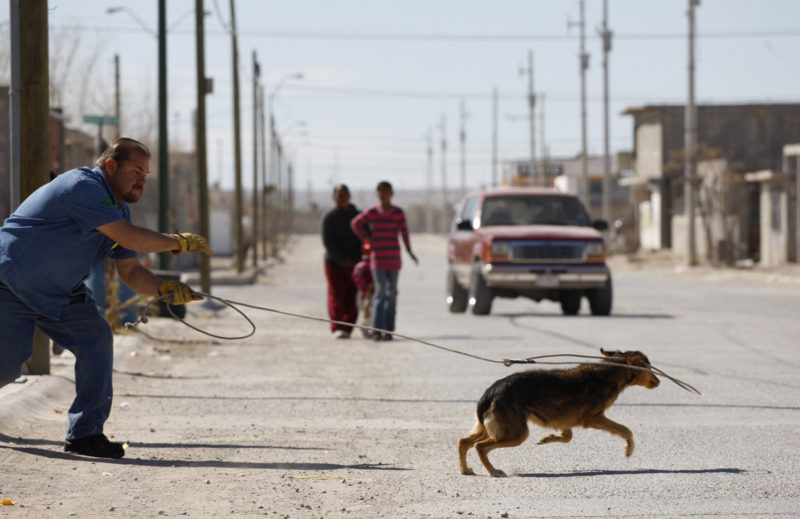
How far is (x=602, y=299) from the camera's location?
19484 mm

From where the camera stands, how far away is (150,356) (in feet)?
46.0

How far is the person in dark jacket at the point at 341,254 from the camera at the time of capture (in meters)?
15.6

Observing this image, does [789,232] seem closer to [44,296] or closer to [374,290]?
[374,290]

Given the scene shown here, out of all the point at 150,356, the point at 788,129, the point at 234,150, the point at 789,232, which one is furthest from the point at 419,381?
the point at 788,129

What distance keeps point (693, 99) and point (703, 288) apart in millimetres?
14034

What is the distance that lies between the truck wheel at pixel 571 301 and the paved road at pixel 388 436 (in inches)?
165

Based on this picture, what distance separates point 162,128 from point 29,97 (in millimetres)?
13471

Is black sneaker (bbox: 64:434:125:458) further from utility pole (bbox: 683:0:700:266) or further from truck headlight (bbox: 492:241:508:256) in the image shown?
utility pole (bbox: 683:0:700:266)

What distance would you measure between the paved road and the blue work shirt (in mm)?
997

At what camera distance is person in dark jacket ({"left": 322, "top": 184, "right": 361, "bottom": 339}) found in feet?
51.1

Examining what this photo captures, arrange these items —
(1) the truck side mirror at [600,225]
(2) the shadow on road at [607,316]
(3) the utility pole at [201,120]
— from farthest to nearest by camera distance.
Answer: (3) the utility pole at [201,120] < (1) the truck side mirror at [600,225] < (2) the shadow on road at [607,316]

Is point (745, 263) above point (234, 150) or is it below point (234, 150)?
below

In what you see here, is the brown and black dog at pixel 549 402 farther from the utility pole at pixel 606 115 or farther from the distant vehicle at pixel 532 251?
the utility pole at pixel 606 115

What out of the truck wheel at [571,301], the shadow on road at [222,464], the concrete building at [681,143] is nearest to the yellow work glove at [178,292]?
the shadow on road at [222,464]
